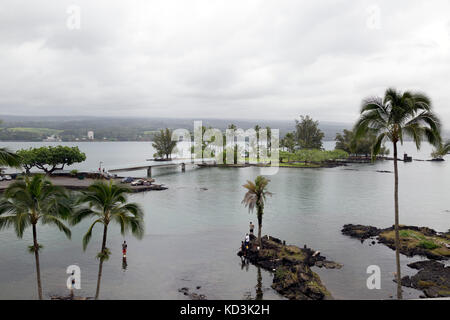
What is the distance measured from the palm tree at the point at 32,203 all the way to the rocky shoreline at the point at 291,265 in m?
17.6

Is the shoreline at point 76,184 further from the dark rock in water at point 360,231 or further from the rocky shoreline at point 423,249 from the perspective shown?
the rocky shoreline at point 423,249

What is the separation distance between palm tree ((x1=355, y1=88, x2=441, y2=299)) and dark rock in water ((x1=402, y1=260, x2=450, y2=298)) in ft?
37.4

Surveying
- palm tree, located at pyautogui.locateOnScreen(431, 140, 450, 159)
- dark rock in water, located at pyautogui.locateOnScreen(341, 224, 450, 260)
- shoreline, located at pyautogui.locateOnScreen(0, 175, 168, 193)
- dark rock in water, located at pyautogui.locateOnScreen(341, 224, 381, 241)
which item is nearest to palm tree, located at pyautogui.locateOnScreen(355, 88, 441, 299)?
palm tree, located at pyautogui.locateOnScreen(431, 140, 450, 159)

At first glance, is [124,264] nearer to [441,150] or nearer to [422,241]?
[441,150]

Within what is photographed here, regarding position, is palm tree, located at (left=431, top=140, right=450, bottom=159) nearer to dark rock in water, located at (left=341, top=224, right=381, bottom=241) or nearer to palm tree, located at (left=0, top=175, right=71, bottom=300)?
dark rock in water, located at (left=341, top=224, right=381, bottom=241)

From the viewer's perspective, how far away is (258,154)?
177 meters

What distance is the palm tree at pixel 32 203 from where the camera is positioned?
18.6 m

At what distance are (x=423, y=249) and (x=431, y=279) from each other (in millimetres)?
9103

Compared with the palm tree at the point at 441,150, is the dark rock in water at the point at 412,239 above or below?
below

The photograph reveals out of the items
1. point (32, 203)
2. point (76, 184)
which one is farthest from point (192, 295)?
point (76, 184)

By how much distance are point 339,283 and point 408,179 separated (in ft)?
316

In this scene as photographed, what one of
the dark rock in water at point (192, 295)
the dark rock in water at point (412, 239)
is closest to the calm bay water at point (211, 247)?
the dark rock in water at point (192, 295)

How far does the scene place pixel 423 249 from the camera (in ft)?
122
